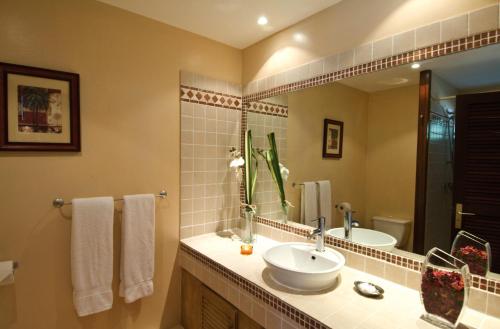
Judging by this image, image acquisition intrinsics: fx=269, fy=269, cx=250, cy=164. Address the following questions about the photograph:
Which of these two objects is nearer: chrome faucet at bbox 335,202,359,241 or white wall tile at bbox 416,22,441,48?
white wall tile at bbox 416,22,441,48

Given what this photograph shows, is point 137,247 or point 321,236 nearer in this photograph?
point 321,236

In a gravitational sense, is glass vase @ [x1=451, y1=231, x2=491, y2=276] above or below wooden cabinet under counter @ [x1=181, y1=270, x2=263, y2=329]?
above

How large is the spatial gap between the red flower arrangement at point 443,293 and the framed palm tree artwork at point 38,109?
1862 mm

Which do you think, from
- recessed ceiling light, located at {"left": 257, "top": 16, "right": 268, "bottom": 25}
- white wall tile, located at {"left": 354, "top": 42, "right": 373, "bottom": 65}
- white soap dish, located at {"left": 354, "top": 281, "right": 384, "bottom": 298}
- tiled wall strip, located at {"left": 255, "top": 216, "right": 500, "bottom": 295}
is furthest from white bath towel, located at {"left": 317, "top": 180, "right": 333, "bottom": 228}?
recessed ceiling light, located at {"left": 257, "top": 16, "right": 268, "bottom": 25}

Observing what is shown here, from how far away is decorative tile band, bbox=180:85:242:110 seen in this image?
1.99m

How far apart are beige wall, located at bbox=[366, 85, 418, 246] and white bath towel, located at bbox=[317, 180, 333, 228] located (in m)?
0.23

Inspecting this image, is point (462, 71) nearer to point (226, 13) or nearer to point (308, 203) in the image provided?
point (308, 203)

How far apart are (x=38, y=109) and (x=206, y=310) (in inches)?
60.4

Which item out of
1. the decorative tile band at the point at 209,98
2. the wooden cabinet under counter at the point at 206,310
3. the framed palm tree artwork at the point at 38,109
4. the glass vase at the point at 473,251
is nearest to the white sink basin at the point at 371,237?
the glass vase at the point at 473,251

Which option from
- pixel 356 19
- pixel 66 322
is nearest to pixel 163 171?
pixel 66 322

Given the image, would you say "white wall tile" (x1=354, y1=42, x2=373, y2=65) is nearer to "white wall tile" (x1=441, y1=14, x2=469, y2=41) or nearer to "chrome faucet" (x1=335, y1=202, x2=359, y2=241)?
"white wall tile" (x1=441, y1=14, x2=469, y2=41)

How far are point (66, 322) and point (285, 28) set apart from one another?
7.59ft

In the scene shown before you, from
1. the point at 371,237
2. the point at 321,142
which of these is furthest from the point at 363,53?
the point at 371,237

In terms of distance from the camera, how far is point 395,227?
142cm
